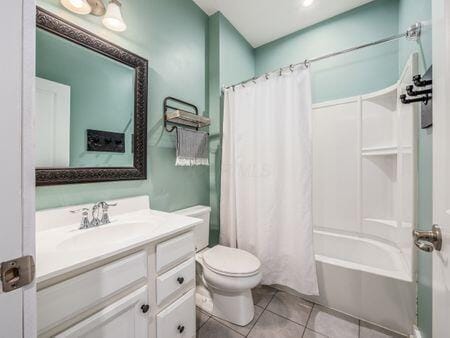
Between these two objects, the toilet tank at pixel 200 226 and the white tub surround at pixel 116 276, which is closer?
the white tub surround at pixel 116 276

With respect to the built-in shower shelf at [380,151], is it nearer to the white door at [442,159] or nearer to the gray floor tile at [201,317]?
the white door at [442,159]

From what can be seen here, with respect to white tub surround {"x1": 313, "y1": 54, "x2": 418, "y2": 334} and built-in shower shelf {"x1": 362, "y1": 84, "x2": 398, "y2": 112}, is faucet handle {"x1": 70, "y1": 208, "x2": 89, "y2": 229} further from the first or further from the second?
built-in shower shelf {"x1": 362, "y1": 84, "x2": 398, "y2": 112}

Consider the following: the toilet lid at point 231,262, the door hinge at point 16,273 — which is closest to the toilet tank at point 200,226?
the toilet lid at point 231,262

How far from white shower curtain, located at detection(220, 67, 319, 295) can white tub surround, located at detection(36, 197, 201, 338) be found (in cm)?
78

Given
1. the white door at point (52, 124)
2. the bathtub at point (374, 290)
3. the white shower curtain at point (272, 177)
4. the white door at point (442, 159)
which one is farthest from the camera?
the white shower curtain at point (272, 177)

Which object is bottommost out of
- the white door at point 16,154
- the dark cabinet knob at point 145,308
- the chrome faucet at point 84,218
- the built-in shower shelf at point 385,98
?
the dark cabinet knob at point 145,308

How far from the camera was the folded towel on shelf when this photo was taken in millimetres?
1631

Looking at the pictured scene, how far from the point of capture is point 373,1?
6.16 feet

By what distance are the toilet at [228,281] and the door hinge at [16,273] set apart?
3.76 feet

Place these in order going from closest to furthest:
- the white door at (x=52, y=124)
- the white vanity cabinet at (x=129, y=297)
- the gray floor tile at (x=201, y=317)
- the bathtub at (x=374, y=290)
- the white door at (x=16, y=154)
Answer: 1. the white door at (x=16, y=154)
2. the white vanity cabinet at (x=129, y=297)
3. the white door at (x=52, y=124)
4. the bathtub at (x=374, y=290)
5. the gray floor tile at (x=201, y=317)

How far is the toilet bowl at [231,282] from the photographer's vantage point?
1341mm

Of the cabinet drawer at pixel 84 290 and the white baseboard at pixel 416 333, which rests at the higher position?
the cabinet drawer at pixel 84 290

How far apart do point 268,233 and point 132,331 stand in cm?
118

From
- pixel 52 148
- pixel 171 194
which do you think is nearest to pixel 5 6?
pixel 52 148
